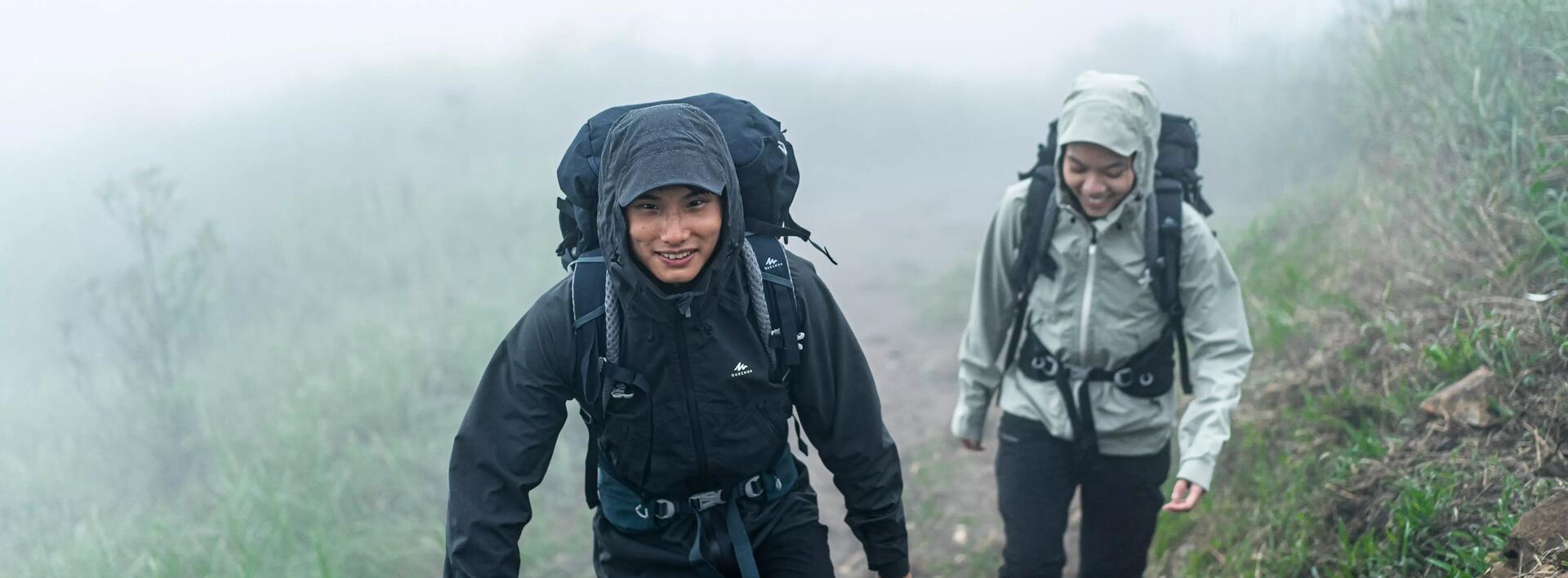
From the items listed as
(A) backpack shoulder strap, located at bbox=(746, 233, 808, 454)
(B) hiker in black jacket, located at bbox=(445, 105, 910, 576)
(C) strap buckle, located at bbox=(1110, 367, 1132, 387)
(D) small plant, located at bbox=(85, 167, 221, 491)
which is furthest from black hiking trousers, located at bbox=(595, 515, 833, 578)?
(D) small plant, located at bbox=(85, 167, 221, 491)

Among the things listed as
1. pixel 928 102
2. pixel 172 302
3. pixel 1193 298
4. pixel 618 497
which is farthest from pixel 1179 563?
pixel 928 102

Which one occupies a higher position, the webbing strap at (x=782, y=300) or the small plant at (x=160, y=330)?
the webbing strap at (x=782, y=300)

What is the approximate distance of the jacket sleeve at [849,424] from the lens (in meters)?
2.54

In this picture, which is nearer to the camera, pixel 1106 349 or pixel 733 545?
pixel 733 545

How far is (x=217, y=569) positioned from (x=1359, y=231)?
5810 millimetres

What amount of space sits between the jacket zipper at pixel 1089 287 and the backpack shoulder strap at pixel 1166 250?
0.15 metres

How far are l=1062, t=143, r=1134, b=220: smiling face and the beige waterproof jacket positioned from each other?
0.03 metres

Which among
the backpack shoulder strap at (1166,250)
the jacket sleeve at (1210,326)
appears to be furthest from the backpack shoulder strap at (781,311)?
the jacket sleeve at (1210,326)

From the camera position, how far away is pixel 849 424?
8.61 feet

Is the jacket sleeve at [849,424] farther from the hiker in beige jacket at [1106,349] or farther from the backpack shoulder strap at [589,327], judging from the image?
the hiker in beige jacket at [1106,349]

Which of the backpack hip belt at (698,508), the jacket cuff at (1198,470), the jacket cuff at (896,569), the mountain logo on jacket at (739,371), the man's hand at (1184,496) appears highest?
the mountain logo on jacket at (739,371)

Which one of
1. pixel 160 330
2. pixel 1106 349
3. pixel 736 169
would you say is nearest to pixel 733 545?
pixel 736 169

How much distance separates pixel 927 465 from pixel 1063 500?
2539 mm

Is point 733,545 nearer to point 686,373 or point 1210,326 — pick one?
point 686,373
